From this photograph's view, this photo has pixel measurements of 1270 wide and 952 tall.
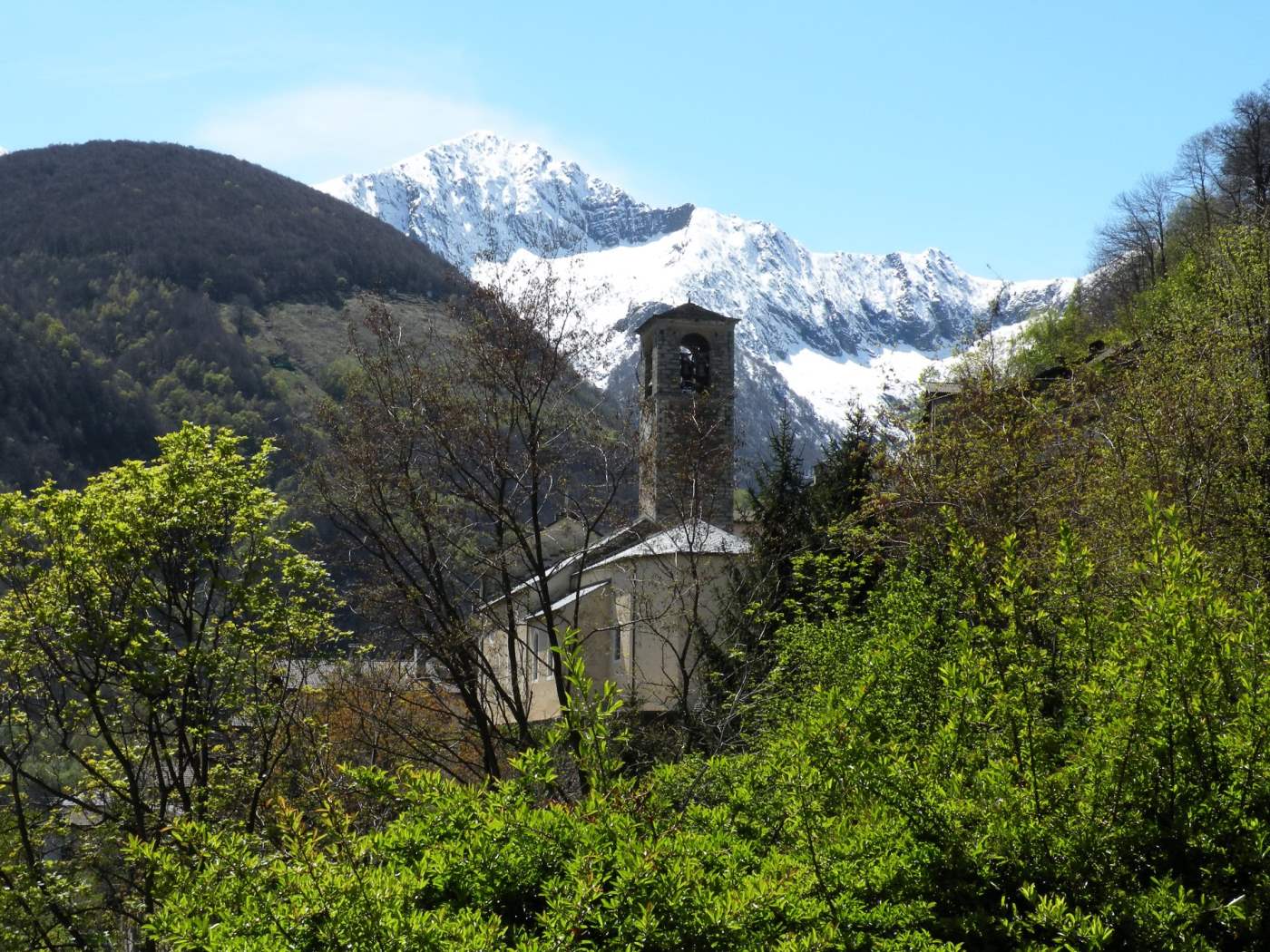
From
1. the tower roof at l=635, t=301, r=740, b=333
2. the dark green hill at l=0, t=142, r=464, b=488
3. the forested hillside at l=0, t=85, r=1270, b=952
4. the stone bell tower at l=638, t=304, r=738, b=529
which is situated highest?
the dark green hill at l=0, t=142, r=464, b=488

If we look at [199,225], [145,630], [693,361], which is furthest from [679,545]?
[199,225]

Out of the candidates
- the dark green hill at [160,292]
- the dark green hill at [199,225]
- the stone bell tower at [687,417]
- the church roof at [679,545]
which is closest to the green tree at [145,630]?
the stone bell tower at [687,417]

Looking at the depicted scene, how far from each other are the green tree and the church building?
10.7 feet

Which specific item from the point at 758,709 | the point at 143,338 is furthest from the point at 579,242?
the point at 143,338

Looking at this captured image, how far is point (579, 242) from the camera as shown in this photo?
19.1 m

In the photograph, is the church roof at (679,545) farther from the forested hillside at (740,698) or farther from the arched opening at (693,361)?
the arched opening at (693,361)

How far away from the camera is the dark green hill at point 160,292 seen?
255 ft

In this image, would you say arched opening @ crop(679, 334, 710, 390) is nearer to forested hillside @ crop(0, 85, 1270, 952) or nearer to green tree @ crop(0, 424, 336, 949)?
forested hillside @ crop(0, 85, 1270, 952)

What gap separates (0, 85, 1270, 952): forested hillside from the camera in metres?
4.14

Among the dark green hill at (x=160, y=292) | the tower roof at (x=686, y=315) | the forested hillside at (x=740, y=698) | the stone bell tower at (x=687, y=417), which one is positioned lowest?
the forested hillside at (x=740, y=698)

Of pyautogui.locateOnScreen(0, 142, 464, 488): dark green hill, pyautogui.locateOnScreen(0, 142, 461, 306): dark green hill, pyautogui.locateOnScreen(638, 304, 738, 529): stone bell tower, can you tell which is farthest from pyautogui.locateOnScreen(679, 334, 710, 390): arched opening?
pyautogui.locateOnScreen(0, 142, 461, 306): dark green hill

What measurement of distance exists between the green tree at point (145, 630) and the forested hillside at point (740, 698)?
6cm

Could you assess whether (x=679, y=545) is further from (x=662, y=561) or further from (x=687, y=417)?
(x=687, y=417)

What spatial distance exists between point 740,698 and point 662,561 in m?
6.70
